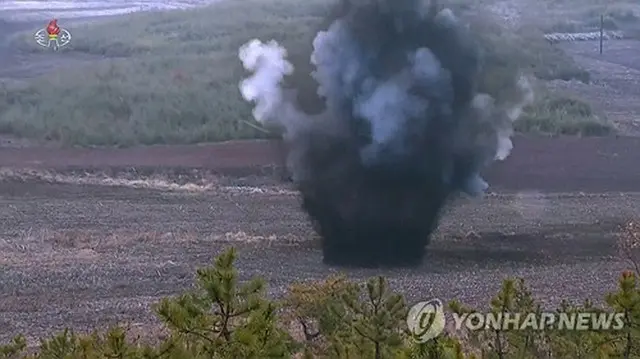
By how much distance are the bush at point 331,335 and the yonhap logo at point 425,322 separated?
12 centimetres

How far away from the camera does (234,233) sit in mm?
30406

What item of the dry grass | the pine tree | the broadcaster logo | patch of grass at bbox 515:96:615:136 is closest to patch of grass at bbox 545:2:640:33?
patch of grass at bbox 515:96:615:136

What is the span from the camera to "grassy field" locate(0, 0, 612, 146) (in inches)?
1629

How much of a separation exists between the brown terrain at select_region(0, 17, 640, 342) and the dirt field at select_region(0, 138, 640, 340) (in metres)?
0.06

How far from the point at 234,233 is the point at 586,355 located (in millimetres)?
19412

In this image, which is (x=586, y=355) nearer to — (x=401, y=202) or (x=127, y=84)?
(x=401, y=202)

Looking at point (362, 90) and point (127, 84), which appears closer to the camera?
point (362, 90)

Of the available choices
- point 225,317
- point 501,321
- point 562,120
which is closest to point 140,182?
point 562,120

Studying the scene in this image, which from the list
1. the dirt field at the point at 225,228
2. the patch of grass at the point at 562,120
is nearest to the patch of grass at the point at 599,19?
the patch of grass at the point at 562,120

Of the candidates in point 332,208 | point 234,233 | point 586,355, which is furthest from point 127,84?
point 586,355

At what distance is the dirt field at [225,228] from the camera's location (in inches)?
1002

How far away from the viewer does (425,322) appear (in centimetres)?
1007

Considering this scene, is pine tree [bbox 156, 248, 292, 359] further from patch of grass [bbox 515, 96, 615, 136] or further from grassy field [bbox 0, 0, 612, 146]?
patch of grass [bbox 515, 96, 615, 136]

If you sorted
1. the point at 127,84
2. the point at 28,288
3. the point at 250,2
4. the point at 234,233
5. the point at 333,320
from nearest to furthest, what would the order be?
the point at 333,320 → the point at 28,288 → the point at 234,233 → the point at 127,84 → the point at 250,2
